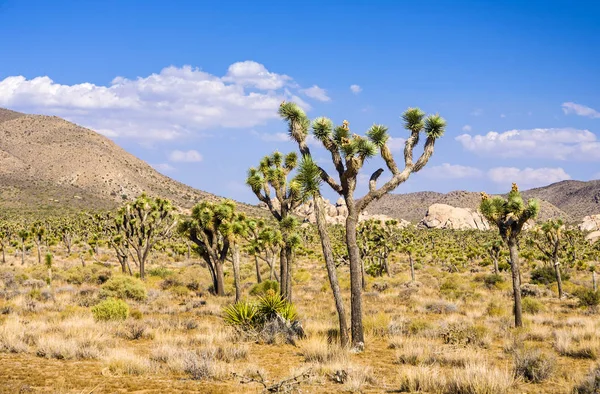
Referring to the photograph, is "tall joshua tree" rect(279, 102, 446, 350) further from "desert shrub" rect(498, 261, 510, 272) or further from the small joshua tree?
"desert shrub" rect(498, 261, 510, 272)

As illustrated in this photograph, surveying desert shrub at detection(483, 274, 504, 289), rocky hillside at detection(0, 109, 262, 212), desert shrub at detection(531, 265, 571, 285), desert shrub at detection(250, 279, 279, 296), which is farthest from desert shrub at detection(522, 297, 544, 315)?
rocky hillside at detection(0, 109, 262, 212)

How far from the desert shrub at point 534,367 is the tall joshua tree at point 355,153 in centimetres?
408

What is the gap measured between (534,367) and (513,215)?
29.3 feet

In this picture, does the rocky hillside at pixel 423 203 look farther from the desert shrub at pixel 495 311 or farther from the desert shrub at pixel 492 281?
the desert shrub at pixel 495 311

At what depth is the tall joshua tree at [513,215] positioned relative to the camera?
1720 centimetres

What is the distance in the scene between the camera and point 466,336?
46.8 feet

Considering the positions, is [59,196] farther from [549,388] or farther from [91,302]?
[549,388]

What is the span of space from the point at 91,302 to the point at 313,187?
14.7m

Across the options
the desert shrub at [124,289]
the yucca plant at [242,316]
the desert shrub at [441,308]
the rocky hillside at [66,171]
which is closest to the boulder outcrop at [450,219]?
the rocky hillside at [66,171]

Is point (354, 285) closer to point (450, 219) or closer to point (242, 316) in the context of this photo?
point (242, 316)

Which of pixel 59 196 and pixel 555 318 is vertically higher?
pixel 59 196

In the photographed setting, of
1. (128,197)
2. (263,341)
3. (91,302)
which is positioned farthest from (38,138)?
(263,341)

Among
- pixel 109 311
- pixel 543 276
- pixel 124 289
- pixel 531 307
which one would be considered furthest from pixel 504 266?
pixel 109 311

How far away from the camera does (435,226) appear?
13350 centimetres
